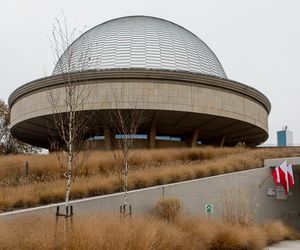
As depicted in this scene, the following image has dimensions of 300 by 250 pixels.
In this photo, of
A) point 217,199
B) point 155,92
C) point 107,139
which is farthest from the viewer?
point 107,139

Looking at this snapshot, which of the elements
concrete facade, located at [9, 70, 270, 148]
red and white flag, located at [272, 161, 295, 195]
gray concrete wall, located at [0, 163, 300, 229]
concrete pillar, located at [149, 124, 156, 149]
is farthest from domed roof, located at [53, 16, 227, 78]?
red and white flag, located at [272, 161, 295, 195]

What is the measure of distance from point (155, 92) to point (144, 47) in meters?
7.47

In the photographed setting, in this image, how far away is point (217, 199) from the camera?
1709 cm

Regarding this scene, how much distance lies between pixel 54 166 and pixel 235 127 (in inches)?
724

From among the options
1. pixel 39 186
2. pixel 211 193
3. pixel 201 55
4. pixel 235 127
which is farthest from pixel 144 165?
pixel 201 55

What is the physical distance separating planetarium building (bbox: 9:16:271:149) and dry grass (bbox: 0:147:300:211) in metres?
5.42

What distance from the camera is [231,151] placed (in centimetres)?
2403

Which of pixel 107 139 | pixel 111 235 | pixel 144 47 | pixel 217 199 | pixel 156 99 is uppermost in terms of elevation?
pixel 144 47

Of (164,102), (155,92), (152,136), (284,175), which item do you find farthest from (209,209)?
(152,136)

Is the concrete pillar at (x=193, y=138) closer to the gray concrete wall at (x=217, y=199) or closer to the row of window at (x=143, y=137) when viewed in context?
the row of window at (x=143, y=137)

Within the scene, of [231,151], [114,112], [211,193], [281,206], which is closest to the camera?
[211,193]

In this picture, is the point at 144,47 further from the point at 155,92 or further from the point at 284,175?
the point at 284,175

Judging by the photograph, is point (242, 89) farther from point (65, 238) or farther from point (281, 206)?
point (65, 238)

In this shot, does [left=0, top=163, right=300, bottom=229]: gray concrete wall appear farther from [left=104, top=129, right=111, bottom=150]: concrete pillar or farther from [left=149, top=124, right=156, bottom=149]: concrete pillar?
[left=104, top=129, right=111, bottom=150]: concrete pillar
